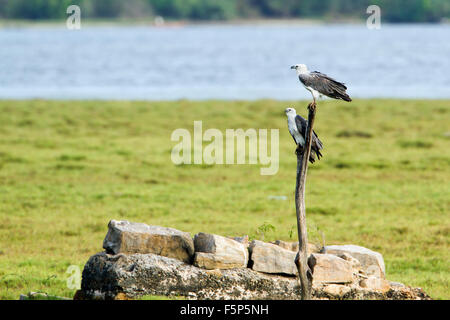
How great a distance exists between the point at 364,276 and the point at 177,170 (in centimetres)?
1213

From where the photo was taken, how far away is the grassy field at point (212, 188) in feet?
Answer: 41.8

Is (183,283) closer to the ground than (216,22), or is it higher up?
closer to the ground

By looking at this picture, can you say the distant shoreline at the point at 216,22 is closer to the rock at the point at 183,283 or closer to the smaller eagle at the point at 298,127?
the rock at the point at 183,283

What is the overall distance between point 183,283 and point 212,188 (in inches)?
395

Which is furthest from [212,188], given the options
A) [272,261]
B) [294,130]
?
[294,130]

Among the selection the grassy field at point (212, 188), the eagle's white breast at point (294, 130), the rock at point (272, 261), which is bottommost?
the grassy field at point (212, 188)

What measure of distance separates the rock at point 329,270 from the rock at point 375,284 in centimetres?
19

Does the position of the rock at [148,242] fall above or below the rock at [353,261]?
above

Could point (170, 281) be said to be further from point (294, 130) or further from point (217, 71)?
point (217, 71)

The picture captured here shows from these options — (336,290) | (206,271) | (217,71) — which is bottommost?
(336,290)

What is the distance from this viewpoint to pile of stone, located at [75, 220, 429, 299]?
327 inches

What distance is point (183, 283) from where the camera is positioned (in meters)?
8.37

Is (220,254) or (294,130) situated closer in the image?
(294,130)

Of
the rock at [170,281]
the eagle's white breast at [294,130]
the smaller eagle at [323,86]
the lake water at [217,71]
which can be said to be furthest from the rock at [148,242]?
the lake water at [217,71]
